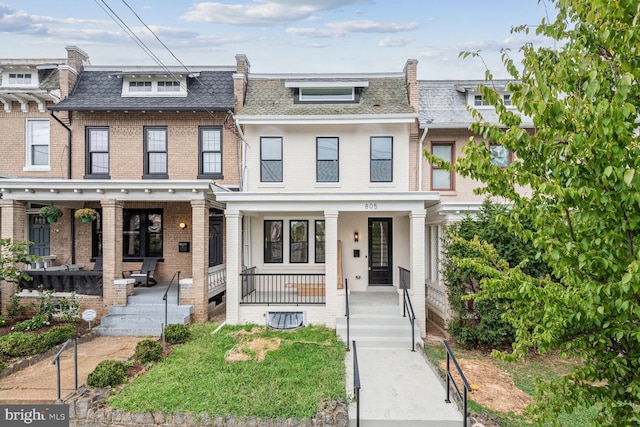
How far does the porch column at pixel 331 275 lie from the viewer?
10320 millimetres

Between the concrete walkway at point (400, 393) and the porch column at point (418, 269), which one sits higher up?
the porch column at point (418, 269)

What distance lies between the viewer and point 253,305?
419 inches

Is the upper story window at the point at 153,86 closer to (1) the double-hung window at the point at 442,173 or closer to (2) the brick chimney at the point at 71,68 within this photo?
(2) the brick chimney at the point at 71,68

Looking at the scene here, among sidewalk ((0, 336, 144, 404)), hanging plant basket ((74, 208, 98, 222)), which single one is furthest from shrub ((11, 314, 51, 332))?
hanging plant basket ((74, 208, 98, 222))

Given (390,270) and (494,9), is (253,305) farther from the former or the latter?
(494,9)

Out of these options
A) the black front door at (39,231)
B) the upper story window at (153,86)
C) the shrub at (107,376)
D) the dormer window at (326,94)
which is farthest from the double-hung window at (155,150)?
the shrub at (107,376)

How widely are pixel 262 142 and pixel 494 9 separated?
9.42m

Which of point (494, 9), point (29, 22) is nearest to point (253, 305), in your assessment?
point (494, 9)

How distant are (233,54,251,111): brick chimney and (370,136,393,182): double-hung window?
5.09 meters

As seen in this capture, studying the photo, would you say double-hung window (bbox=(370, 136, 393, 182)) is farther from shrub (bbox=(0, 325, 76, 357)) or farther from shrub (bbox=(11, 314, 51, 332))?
shrub (bbox=(11, 314, 51, 332))

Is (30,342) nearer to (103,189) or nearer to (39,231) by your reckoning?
(103,189)

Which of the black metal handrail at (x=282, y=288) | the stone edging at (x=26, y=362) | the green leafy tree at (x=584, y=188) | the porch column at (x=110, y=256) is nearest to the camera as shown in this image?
the green leafy tree at (x=584, y=188)

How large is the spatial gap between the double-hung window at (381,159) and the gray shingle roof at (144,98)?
5.48 m

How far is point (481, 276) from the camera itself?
9.02 metres
